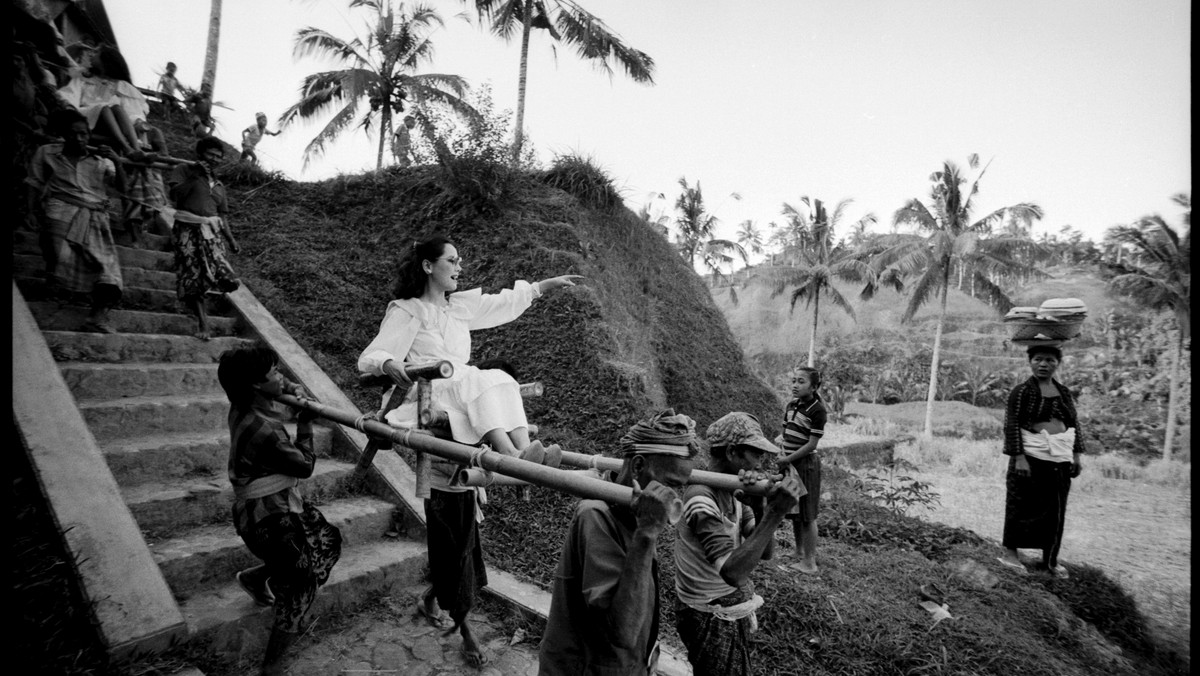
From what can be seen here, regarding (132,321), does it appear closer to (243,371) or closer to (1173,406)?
(243,371)

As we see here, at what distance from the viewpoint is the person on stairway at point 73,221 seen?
4.16 m

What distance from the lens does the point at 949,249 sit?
21359 millimetres

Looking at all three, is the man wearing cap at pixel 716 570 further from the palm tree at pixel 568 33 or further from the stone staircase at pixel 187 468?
the palm tree at pixel 568 33

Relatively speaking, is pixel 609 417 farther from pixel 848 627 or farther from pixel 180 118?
pixel 180 118

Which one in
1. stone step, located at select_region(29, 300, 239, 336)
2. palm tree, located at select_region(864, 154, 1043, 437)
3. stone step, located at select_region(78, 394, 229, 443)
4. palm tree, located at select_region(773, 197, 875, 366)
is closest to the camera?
stone step, located at select_region(78, 394, 229, 443)

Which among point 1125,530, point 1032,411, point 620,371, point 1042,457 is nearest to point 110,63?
point 620,371

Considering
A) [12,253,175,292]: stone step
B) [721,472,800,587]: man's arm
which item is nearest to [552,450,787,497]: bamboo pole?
[721,472,800,587]: man's arm

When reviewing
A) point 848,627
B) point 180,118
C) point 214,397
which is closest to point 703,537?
point 848,627

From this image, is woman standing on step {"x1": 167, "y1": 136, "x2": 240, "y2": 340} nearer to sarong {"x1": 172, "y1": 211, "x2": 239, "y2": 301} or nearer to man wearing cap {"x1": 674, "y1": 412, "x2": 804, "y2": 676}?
sarong {"x1": 172, "y1": 211, "x2": 239, "y2": 301}

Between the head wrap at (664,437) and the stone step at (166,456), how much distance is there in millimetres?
2465

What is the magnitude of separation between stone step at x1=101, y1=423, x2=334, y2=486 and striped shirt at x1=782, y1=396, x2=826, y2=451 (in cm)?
363

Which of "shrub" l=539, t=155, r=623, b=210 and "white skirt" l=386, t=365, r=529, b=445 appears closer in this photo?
"white skirt" l=386, t=365, r=529, b=445

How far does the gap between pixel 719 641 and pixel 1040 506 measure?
12.9ft

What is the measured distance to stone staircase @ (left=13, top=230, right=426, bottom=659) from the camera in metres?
2.77
